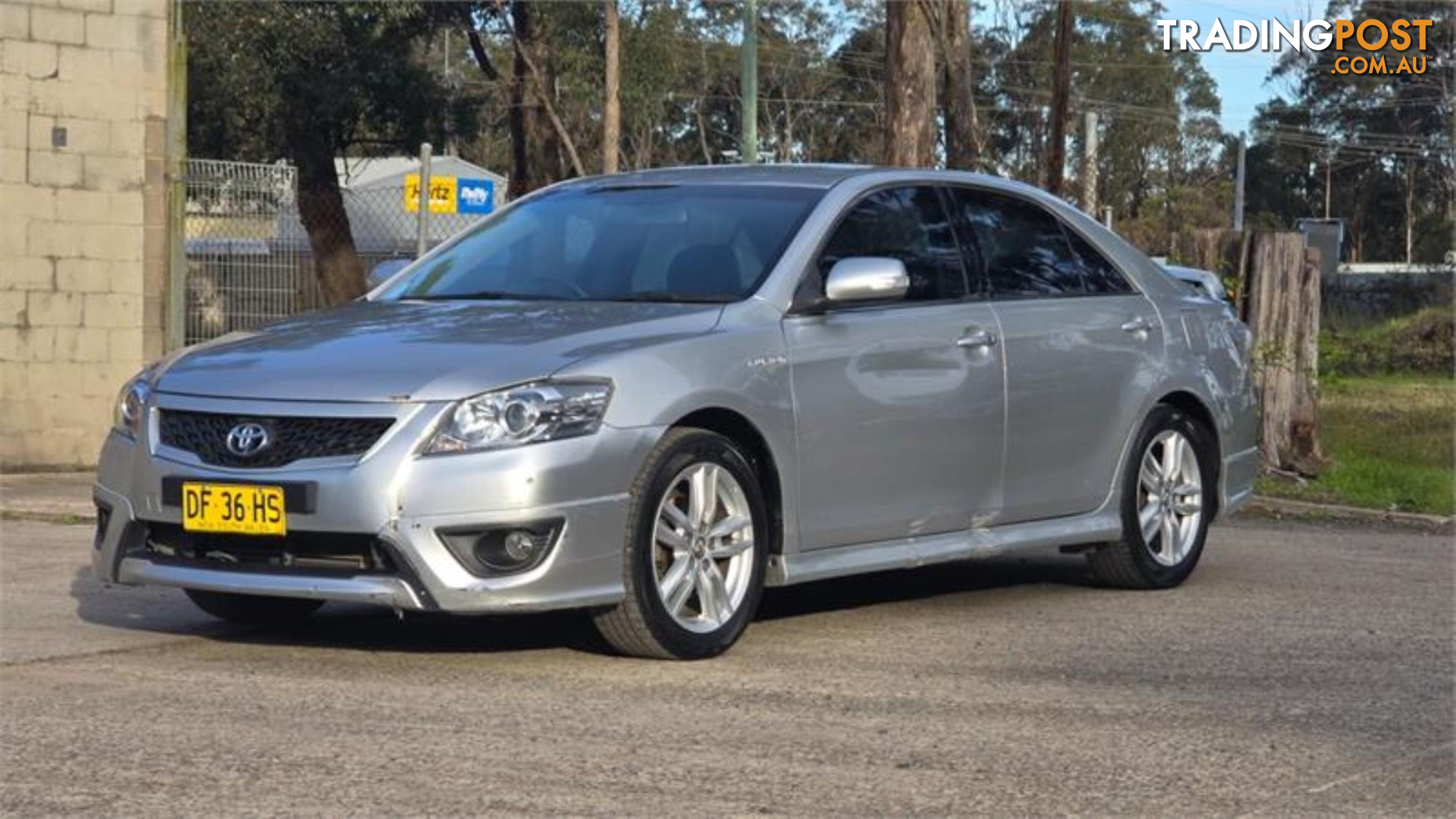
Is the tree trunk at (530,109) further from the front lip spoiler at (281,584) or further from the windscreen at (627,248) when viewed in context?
the front lip spoiler at (281,584)

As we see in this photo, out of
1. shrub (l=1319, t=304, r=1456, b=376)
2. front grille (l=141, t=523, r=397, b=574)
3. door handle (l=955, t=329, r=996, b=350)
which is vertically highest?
door handle (l=955, t=329, r=996, b=350)

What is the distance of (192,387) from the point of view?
7.17 m

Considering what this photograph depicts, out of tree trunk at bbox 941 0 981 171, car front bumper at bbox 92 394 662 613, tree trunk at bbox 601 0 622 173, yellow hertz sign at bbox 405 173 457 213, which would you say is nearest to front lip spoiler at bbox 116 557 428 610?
car front bumper at bbox 92 394 662 613

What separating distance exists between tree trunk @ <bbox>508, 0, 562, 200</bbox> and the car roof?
29.2 metres

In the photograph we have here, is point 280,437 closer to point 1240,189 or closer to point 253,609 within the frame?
point 253,609

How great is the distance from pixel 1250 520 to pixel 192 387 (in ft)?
23.1

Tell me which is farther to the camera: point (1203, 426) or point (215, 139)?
point (215, 139)

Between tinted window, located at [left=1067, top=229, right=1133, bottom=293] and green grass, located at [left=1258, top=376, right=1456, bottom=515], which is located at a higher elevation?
tinted window, located at [left=1067, top=229, right=1133, bottom=293]

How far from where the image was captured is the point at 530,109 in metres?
38.6

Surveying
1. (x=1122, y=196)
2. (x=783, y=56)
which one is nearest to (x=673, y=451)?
(x=783, y=56)

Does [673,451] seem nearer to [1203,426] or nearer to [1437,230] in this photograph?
[1203,426]

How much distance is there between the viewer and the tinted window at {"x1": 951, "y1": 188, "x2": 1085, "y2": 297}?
8.67 m

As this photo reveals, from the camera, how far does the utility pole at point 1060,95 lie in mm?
24281

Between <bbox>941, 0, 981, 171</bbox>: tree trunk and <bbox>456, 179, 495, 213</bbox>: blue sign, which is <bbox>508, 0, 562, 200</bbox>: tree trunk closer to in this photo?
<bbox>456, 179, 495, 213</bbox>: blue sign
